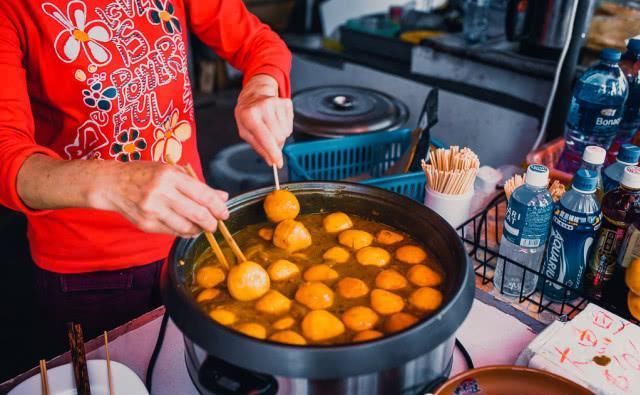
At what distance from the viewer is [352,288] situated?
3.44 feet

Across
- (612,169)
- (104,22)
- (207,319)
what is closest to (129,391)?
(207,319)

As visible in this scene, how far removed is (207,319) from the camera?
82cm

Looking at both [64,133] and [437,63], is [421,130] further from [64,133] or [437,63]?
[64,133]

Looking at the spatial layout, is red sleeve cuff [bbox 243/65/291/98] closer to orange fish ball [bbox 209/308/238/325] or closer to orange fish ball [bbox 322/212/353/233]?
orange fish ball [bbox 322/212/353/233]

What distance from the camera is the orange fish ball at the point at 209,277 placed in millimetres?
1064

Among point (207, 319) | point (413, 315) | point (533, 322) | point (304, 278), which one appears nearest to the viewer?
point (207, 319)

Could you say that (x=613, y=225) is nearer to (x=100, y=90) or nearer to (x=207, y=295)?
(x=207, y=295)

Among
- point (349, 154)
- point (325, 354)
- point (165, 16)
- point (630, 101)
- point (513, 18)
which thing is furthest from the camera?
point (513, 18)

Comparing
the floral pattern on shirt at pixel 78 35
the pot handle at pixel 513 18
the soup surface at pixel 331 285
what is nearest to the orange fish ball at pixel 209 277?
the soup surface at pixel 331 285

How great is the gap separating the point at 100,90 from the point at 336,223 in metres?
0.66

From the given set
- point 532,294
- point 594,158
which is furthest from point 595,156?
point 532,294

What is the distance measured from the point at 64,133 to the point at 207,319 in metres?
0.78

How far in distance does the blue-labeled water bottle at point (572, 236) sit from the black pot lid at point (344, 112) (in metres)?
1.05

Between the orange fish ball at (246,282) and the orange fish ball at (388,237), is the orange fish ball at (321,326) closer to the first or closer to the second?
the orange fish ball at (246,282)
